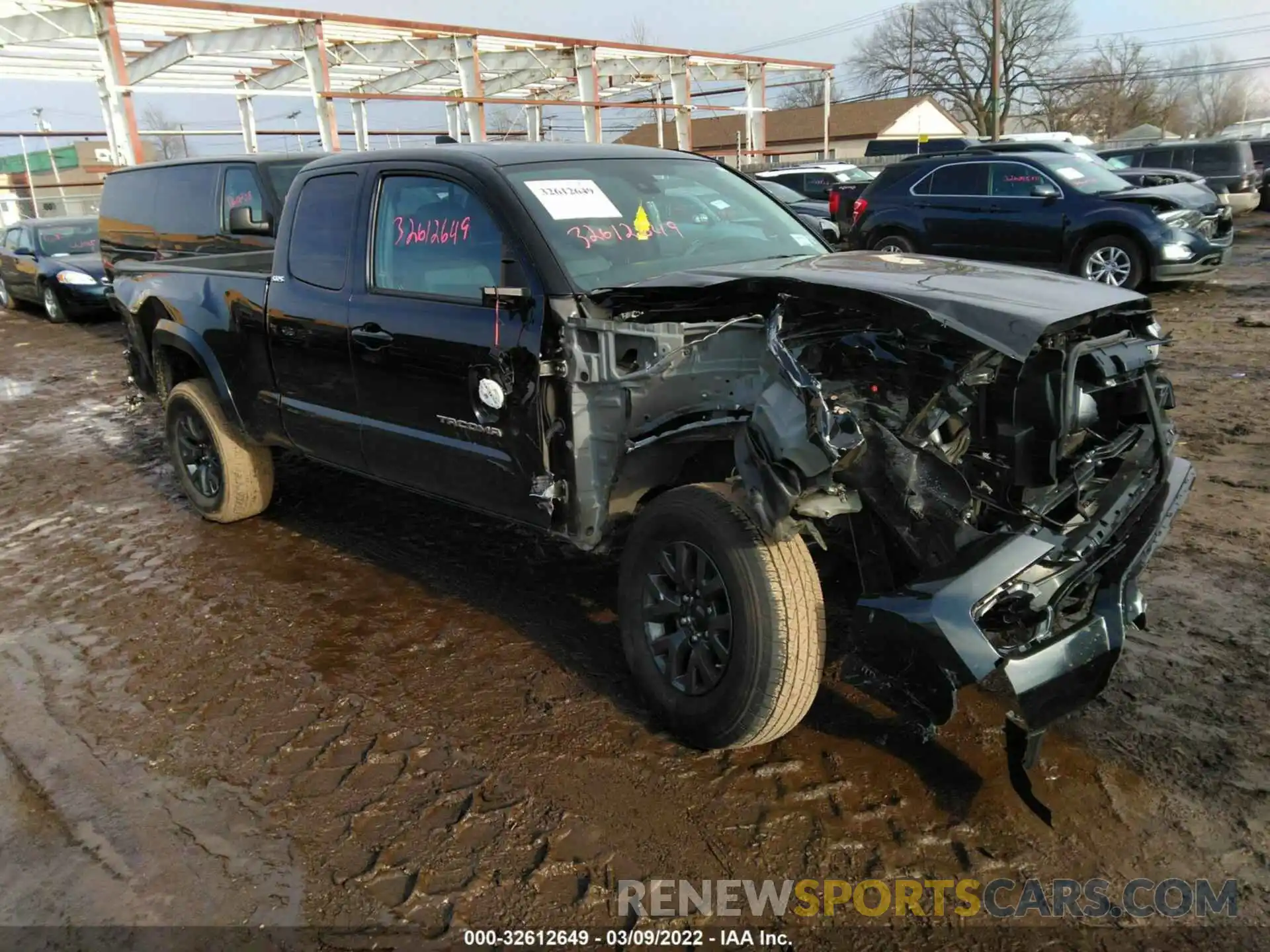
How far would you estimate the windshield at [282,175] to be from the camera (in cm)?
868

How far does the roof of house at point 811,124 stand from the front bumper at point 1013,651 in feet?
154

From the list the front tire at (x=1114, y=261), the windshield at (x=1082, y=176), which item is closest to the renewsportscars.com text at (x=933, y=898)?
the front tire at (x=1114, y=261)

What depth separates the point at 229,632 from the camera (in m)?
4.24

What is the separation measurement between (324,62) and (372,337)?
14.8 m

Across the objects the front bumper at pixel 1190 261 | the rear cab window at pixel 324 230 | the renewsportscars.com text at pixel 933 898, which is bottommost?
the renewsportscars.com text at pixel 933 898

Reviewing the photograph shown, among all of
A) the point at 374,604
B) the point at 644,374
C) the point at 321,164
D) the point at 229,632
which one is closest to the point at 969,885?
the point at 644,374

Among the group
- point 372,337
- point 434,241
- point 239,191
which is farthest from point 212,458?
point 239,191

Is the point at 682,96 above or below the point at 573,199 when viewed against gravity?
above

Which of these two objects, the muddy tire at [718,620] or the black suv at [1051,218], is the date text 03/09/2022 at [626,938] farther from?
the black suv at [1051,218]

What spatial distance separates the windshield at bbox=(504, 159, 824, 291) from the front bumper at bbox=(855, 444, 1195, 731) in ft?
5.23

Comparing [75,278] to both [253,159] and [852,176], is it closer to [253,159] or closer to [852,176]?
[253,159]

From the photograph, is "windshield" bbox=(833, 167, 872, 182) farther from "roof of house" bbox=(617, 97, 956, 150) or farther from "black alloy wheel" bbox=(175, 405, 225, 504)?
"roof of house" bbox=(617, 97, 956, 150)

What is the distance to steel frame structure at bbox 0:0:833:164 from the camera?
627 inches

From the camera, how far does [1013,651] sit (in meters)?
2.57
